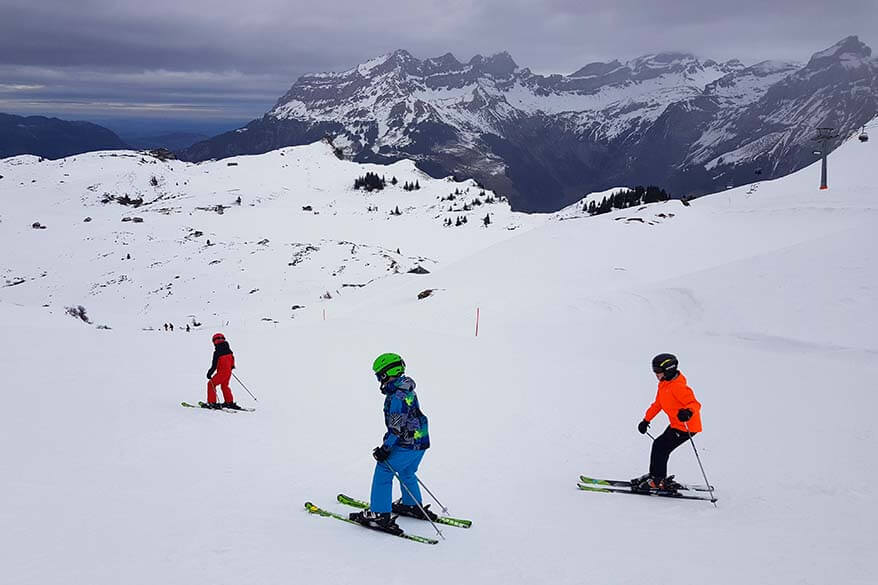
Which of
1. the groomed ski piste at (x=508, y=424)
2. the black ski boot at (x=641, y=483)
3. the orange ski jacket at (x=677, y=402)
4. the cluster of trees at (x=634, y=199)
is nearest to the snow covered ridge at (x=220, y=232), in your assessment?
the groomed ski piste at (x=508, y=424)

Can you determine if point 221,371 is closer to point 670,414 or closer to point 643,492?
point 643,492

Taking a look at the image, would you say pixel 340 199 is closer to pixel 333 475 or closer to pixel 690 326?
pixel 690 326

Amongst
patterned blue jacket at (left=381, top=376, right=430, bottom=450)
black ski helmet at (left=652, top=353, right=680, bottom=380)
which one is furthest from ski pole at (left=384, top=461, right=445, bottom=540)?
black ski helmet at (left=652, top=353, right=680, bottom=380)

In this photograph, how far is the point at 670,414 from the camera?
8820mm

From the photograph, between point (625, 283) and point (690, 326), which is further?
point (625, 283)

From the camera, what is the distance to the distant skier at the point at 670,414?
8.66m

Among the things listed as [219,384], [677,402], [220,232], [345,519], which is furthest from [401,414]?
[220,232]

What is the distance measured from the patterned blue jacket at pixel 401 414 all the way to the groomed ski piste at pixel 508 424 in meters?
1.28

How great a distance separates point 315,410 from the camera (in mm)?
14320

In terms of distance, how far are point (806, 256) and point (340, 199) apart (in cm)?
8151

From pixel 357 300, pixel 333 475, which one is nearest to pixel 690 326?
pixel 333 475

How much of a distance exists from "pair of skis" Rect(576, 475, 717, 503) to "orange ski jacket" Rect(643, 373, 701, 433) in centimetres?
105

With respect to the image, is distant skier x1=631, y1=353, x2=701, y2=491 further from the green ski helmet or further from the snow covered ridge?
the snow covered ridge

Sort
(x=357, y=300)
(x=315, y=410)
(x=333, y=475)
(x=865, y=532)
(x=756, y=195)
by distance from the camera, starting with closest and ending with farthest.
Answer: (x=865, y=532), (x=333, y=475), (x=315, y=410), (x=357, y=300), (x=756, y=195)
